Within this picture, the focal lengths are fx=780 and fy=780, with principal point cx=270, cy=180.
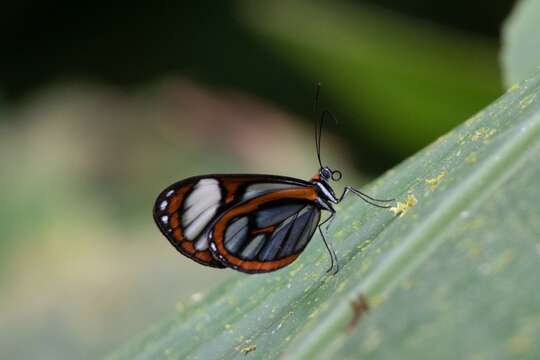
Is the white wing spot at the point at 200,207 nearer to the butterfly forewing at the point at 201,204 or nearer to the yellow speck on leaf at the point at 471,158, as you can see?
the butterfly forewing at the point at 201,204

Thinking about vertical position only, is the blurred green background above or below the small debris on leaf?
above

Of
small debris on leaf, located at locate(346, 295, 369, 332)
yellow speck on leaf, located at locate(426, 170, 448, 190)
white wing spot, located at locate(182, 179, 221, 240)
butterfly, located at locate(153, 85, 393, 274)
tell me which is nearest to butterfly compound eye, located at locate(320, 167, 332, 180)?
butterfly, located at locate(153, 85, 393, 274)

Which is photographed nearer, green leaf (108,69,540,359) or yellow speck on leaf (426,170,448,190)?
Answer: green leaf (108,69,540,359)

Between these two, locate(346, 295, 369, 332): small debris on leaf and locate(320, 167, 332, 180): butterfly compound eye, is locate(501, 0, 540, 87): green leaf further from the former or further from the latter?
locate(346, 295, 369, 332): small debris on leaf

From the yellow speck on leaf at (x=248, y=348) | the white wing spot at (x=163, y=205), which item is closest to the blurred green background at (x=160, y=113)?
the white wing spot at (x=163, y=205)

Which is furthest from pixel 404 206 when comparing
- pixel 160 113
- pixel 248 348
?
pixel 160 113

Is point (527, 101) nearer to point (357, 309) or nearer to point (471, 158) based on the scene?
point (471, 158)

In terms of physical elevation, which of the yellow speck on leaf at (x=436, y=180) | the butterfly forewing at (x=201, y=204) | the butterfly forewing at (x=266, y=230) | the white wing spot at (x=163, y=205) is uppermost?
the white wing spot at (x=163, y=205)
